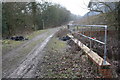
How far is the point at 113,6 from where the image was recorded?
9516 millimetres

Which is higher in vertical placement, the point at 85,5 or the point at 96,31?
the point at 85,5

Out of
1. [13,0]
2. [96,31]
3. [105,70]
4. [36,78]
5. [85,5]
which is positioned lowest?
[36,78]

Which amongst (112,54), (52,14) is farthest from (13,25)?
(52,14)

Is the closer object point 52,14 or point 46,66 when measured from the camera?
point 46,66

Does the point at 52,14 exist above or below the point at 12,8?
above

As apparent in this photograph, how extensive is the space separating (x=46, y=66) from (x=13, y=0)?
11.7m

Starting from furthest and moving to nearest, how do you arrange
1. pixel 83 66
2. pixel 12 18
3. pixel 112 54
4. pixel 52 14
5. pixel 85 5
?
1. pixel 52 14
2. pixel 12 18
3. pixel 85 5
4. pixel 112 54
5. pixel 83 66

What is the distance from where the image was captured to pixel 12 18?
48.3 ft

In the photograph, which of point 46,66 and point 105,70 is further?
point 46,66

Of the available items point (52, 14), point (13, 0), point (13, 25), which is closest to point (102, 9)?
point (13, 0)

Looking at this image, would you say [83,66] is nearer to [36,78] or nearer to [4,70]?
[36,78]

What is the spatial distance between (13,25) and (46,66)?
12.9m

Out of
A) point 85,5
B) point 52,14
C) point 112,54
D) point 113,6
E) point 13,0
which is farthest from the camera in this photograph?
point 52,14

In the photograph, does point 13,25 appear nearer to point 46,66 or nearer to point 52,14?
point 46,66
